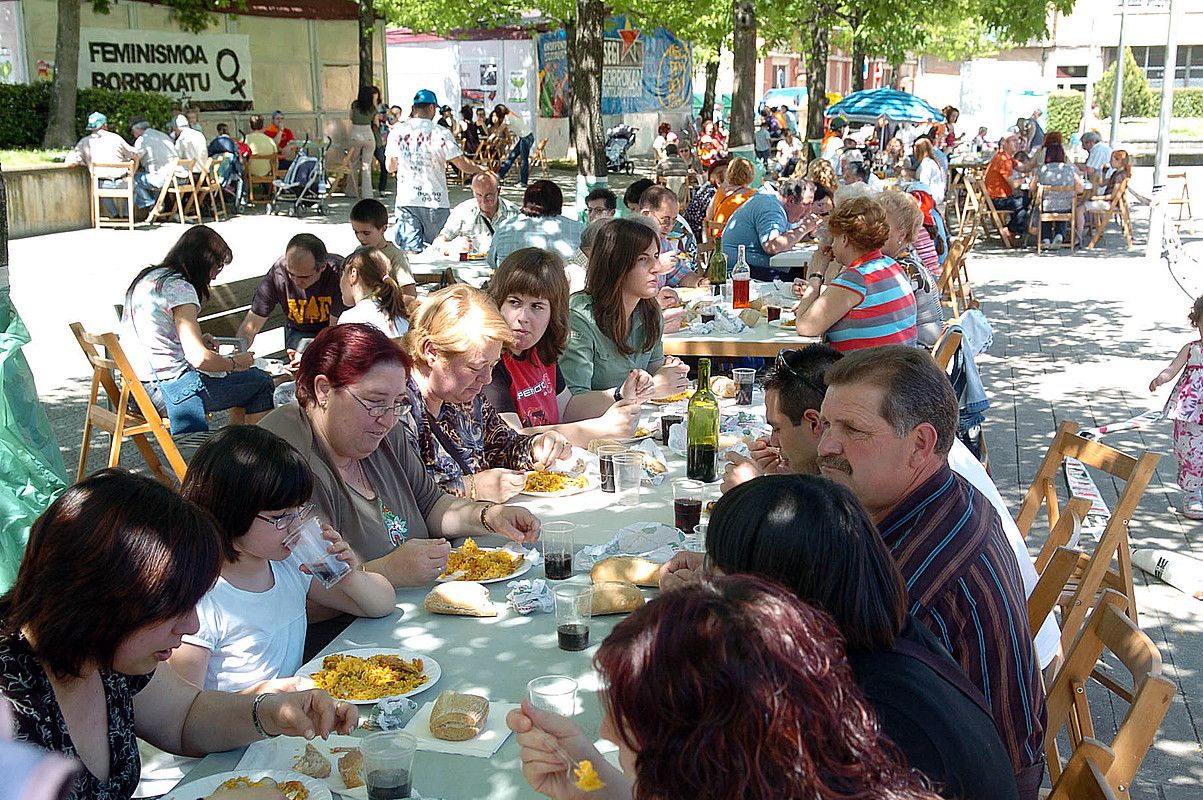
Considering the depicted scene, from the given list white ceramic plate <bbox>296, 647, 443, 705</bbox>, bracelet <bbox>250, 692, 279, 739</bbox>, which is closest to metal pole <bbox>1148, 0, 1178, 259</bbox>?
white ceramic plate <bbox>296, 647, 443, 705</bbox>

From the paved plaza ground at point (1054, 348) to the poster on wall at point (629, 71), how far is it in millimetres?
14870

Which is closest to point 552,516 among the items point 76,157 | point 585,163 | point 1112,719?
point 1112,719

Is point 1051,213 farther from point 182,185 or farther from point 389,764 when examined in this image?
point 389,764

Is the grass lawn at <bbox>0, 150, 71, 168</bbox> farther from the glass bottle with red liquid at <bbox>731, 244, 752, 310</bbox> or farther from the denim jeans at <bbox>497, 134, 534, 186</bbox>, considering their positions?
the glass bottle with red liquid at <bbox>731, 244, 752, 310</bbox>

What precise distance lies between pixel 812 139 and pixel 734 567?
22.1 meters

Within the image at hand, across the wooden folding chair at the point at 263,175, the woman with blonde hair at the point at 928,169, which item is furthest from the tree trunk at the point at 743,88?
the wooden folding chair at the point at 263,175

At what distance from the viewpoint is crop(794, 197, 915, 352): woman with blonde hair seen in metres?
5.72

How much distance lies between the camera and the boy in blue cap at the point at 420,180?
1141 cm

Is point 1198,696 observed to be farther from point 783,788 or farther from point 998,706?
point 783,788

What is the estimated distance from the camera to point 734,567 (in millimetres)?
1791

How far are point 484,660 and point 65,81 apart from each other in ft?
58.2

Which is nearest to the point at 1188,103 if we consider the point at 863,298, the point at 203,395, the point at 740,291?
the point at 740,291

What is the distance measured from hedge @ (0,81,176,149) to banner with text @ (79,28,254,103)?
1328 millimetres

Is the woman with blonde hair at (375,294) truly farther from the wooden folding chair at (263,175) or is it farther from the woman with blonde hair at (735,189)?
the wooden folding chair at (263,175)
